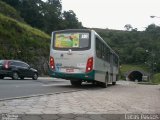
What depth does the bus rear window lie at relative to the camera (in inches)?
748

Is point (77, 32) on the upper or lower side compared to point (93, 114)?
upper

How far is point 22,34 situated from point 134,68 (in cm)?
6661

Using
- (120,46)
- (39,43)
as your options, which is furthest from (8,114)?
(120,46)

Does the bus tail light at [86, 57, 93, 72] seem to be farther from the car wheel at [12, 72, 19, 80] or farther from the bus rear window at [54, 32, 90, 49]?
the car wheel at [12, 72, 19, 80]

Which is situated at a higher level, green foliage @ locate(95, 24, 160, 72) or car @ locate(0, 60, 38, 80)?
green foliage @ locate(95, 24, 160, 72)

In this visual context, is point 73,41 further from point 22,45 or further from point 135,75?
point 135,75

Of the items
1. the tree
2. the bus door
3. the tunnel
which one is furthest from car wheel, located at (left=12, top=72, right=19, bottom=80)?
the tree

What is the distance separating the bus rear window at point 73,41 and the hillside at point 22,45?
30.0 metres

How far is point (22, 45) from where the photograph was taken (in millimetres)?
56000

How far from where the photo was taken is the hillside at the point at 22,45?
51656 millimetres

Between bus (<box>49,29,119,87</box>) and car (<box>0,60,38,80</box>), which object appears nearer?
bus (<box>49,29,119,87</box>)

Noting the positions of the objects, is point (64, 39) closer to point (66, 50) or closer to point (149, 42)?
point (66, 50)

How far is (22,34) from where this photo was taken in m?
58.9

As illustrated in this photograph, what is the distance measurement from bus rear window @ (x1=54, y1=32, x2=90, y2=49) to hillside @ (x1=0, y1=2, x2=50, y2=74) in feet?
98.5
